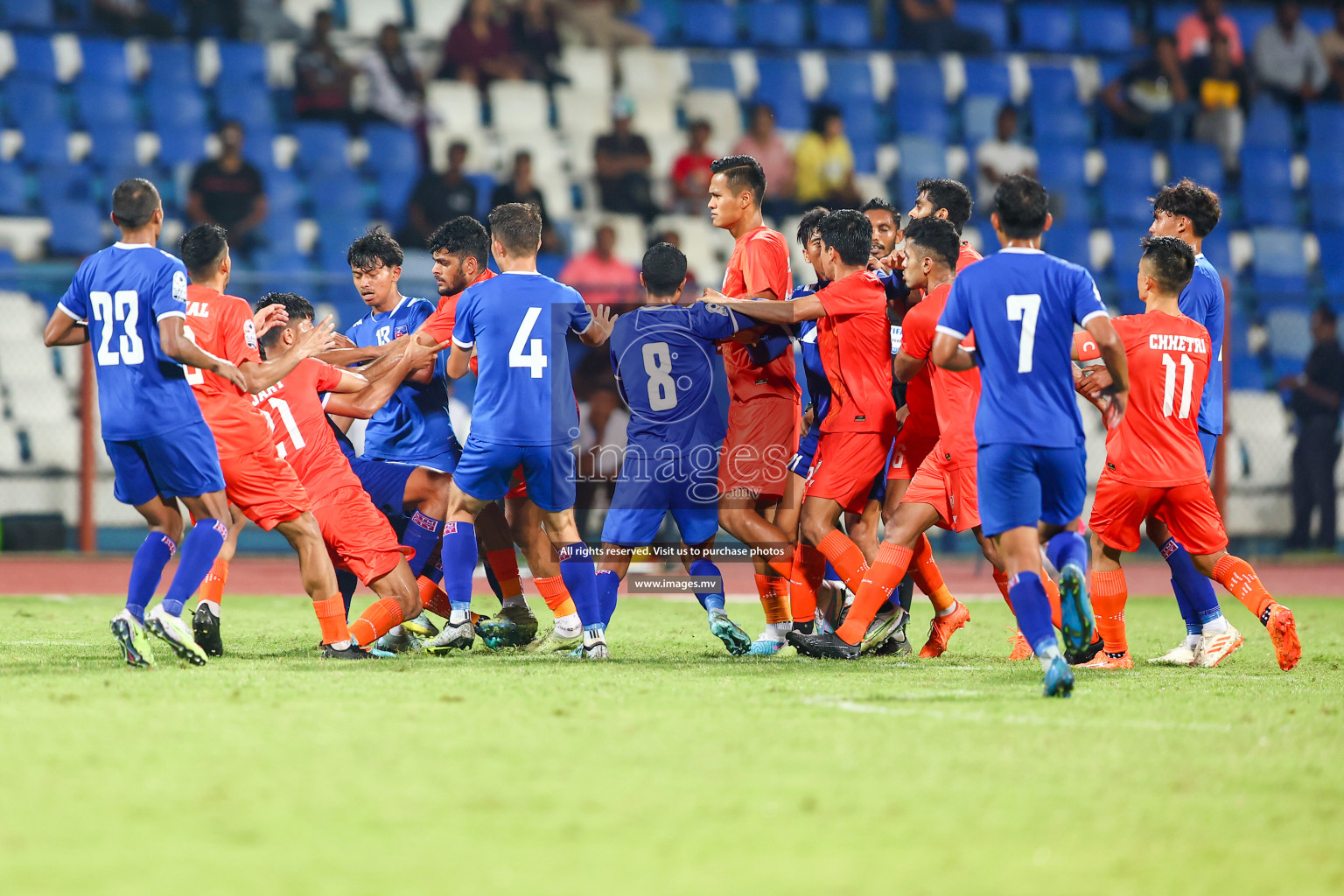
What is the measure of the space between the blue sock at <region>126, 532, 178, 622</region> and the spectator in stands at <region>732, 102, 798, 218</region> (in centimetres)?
1024

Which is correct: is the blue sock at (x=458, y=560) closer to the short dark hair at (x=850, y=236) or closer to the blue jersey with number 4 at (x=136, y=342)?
the blue jersey with number 4 at (x=136, y=342)

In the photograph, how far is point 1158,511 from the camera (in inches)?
278

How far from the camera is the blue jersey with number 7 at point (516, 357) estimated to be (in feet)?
22.6

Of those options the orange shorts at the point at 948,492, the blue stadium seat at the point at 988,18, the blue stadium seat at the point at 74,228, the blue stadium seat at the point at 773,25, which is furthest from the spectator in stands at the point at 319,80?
the orange shorts at the point at 948,492

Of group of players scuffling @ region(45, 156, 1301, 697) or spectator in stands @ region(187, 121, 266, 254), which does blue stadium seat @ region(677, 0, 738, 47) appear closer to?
spectator in stands @ region(187, 121, 266, 254)

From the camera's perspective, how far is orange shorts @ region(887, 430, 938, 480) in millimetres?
7609

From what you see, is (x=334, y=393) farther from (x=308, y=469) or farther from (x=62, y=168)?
(x=62, y=168)

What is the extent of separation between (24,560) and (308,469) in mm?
6367

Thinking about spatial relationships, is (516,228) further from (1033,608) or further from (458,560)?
(1033,608)

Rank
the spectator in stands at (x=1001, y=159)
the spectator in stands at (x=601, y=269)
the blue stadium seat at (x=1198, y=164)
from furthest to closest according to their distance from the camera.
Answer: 1. the blue stadium seat at (x=1198, y=164)
2. the spectator in stands at (x=1001, y=159)
3. the spectator in stands at (x=601, y=269)

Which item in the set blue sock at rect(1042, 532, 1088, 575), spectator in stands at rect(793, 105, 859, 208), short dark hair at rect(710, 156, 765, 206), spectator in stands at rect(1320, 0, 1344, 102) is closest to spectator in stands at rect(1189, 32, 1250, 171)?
spectator in stands at rect(1320, 0, 1344, 102)

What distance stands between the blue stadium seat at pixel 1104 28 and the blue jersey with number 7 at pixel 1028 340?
545 inches

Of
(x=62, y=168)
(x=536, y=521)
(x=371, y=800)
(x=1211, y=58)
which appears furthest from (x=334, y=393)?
(x=1211, y=58)

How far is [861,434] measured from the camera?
7.13 m
